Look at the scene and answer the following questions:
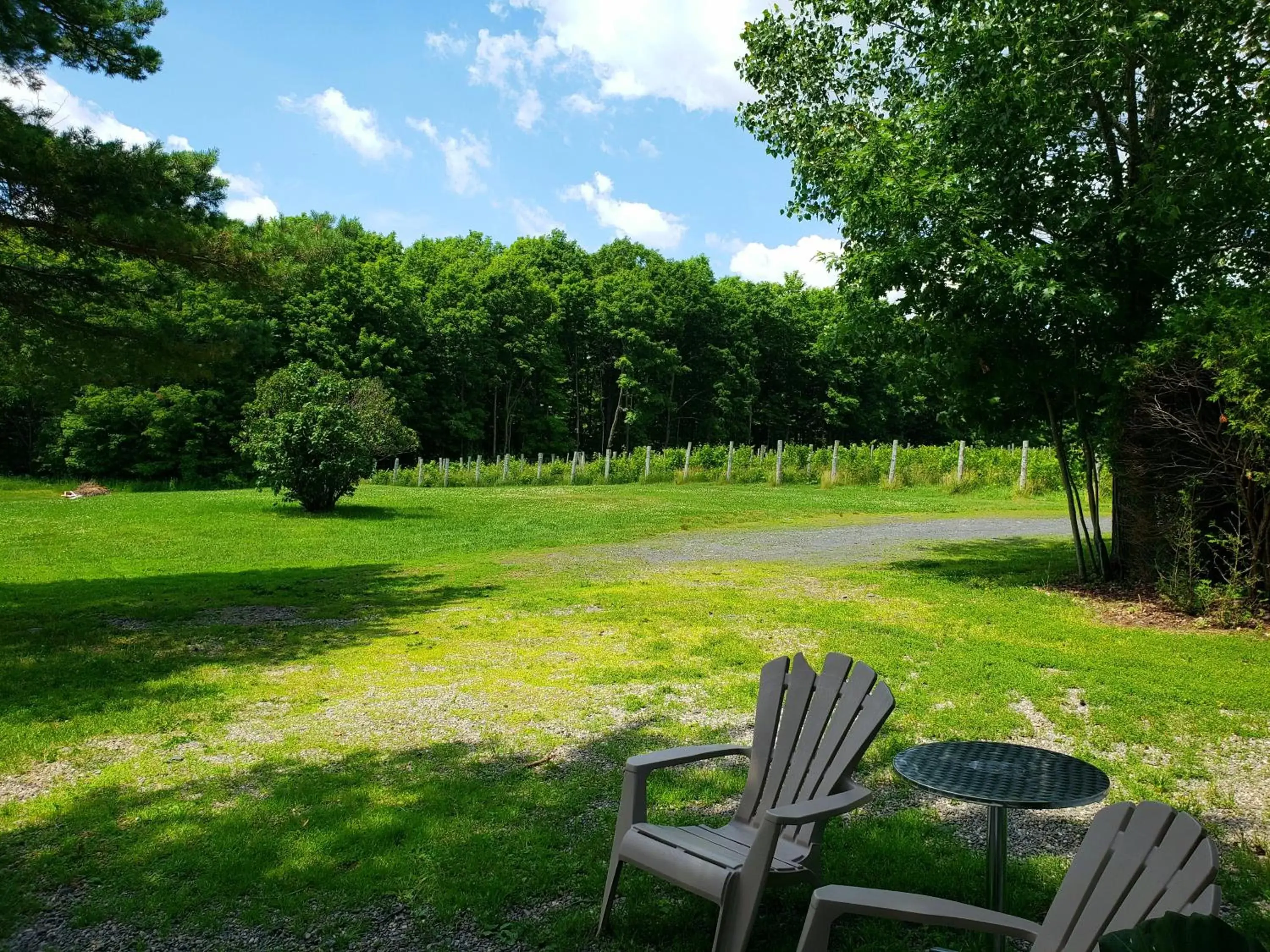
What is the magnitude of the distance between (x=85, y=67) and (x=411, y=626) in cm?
574

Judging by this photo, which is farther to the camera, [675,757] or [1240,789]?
[1240,789]

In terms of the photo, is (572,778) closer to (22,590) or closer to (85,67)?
(85,67)

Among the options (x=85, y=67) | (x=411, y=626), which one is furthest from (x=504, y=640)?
(x=85, y=67)

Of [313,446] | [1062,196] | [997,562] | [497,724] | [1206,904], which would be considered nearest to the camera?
[1206,904]

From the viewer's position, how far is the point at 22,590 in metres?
10.4

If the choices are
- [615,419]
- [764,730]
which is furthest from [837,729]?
[615,419]

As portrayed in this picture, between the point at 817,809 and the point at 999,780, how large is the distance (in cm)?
63

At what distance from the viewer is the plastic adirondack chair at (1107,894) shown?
1.87m

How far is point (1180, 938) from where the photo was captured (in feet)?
4.04

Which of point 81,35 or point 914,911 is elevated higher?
point 81,35

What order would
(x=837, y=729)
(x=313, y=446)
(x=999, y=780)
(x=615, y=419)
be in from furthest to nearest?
1. (x=615, y=419)
2. (x=313, y=446)
3. (x=837, y=729)
4. (x=999, y=780)

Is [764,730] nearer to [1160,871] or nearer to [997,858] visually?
[997,858]

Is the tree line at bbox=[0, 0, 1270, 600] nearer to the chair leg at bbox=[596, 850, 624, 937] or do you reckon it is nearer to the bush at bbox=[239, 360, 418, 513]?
the chair leg at bbox=[596, 850, 624, 937]

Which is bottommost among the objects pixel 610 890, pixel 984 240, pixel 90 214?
pixel 610 890
